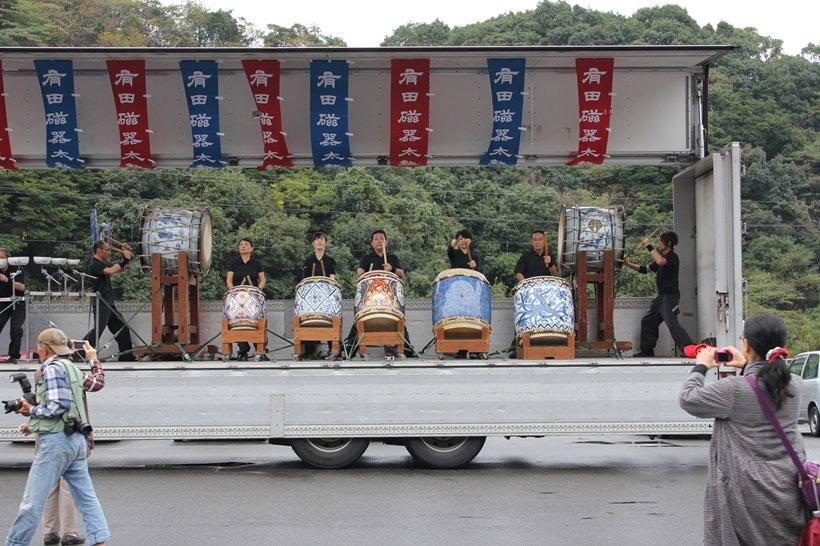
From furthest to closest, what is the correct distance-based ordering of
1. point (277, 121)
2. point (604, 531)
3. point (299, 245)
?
1. point (299, 245)
2. point (277, 121)
3. point (604, 531)

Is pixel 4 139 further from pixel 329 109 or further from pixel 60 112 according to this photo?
pixel 329 109

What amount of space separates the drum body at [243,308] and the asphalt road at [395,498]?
1.74 metres

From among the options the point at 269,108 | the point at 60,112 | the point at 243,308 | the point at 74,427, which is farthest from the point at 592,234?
the point at 74,427

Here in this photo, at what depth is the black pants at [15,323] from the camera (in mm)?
15039

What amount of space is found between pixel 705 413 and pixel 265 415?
747 centimetres

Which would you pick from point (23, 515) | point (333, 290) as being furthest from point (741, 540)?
point (333, 290)

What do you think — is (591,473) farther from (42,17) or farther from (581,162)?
(42,17)

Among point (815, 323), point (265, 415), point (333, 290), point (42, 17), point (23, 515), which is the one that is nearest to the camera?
point (23, 515)

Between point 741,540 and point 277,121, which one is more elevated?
point 277,121

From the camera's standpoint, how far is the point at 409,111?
15141 millimetres

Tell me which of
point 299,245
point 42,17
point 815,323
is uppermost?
point 42,17

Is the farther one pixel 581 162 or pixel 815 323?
pixel 815 323

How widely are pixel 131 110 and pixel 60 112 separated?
0.94 metres

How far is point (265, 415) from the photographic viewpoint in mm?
12625
